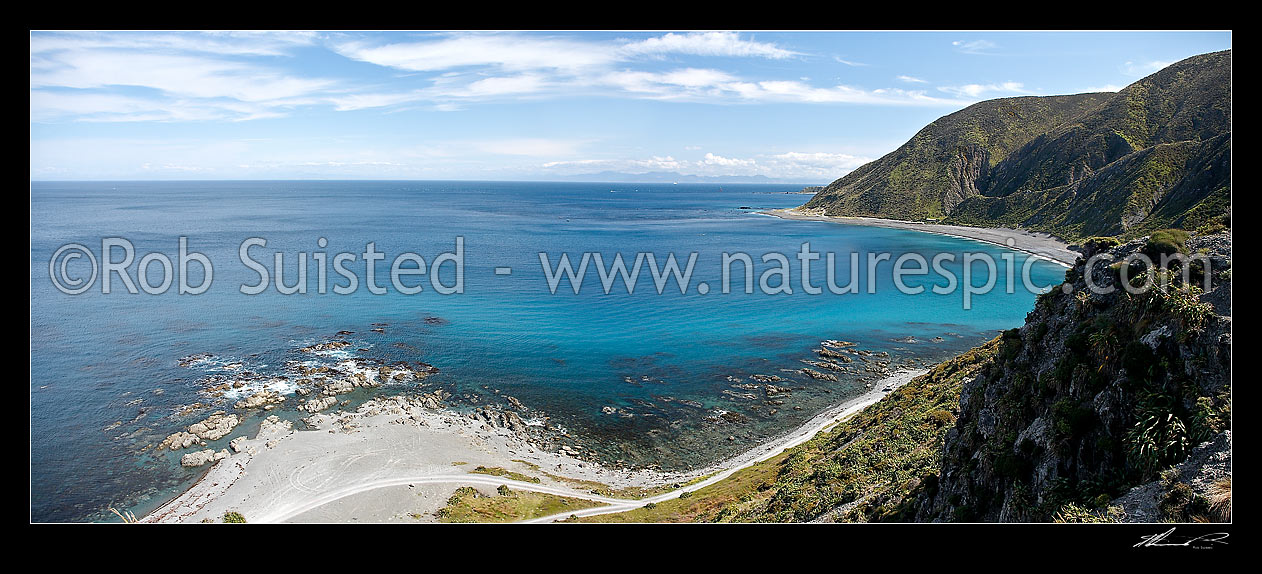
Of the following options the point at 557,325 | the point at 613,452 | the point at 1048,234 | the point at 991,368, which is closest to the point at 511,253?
the point at 557,325

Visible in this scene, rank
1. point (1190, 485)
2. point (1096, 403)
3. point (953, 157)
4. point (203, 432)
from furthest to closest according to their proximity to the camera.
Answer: point (953, 157) < point (203, 432) < point (1096, 403) < point (1190, 485)

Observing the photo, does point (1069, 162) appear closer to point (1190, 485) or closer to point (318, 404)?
point (1190, 485)

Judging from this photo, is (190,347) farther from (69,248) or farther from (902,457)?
(69,248)

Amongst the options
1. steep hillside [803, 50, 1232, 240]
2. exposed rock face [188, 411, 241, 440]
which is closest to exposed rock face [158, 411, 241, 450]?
exposed rock face [188, 411, 241, 440]

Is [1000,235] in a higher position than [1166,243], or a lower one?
higher

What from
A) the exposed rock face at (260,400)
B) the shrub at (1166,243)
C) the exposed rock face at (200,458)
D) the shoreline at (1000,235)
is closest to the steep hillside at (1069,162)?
the shoreline at (1000,235)
